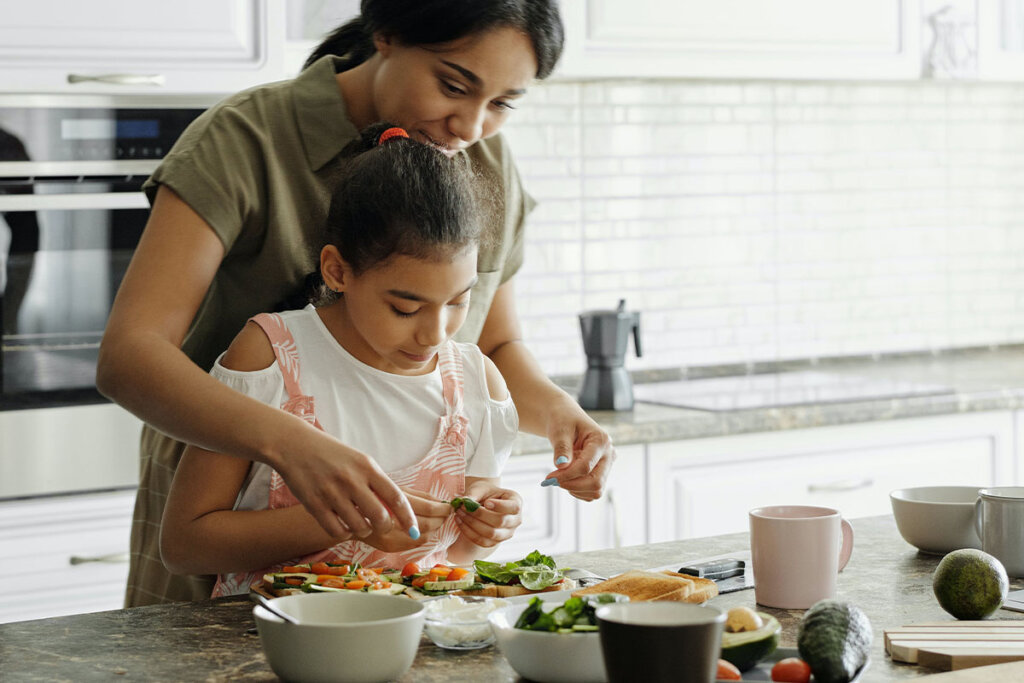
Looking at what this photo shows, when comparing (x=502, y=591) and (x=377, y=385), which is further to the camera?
(x=377, y=385)

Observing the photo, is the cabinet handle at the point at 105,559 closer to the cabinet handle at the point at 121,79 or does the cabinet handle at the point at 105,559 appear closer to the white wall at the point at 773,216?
the cabinet handle at the point at 121,79

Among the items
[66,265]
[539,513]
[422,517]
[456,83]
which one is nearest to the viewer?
[422,517]

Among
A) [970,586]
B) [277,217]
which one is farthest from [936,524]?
[277,217]

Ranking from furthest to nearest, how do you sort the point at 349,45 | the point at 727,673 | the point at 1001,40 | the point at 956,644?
1. the point at 1001,40
2. the point at 349,45
3. the point at 956,644
4. the point at 727,673

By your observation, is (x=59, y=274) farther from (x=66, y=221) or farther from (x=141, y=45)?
(x=141, y=45)

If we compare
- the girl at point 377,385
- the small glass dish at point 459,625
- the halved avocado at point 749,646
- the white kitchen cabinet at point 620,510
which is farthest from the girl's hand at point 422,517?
the white kitchen cabinet at point 620,510

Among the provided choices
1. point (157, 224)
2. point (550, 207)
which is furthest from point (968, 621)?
point (550, 207)

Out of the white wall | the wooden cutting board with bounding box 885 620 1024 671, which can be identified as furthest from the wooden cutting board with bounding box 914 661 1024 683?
the white wall

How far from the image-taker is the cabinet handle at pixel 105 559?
251cm

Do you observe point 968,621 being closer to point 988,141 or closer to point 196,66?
point 196,66

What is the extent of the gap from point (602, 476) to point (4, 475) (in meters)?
1.46

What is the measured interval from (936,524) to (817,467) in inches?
56.9

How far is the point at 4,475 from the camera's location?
252 centimetres

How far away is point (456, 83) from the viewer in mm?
1578
